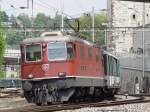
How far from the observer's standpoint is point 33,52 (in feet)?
81.7

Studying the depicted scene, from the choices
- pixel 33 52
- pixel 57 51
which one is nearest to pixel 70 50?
pixel 57 51

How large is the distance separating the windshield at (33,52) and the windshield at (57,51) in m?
0.49

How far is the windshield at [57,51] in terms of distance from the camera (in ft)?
80.0

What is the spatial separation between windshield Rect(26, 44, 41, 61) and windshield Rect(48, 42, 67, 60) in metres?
0.49

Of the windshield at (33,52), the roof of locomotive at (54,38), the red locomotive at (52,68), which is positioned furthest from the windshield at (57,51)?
the windshield at (33,52)

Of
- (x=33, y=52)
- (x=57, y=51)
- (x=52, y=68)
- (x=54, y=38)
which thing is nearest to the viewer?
(x=52, y=68)

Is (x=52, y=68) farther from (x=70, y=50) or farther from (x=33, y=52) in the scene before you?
(x=33, y=52)

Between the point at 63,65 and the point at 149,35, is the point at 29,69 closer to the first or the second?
the point at 63,65

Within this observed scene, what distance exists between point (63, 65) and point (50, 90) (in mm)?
1189

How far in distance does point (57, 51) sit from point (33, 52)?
1126 mm

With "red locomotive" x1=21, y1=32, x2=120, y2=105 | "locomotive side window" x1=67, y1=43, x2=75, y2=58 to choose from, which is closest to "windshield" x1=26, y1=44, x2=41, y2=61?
"red locomotive" x1=21, y1=32, x2=120, y2=105

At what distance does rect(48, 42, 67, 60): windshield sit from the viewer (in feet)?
80.0

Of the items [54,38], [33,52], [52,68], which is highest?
[54,38]

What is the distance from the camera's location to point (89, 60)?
26766 mm
